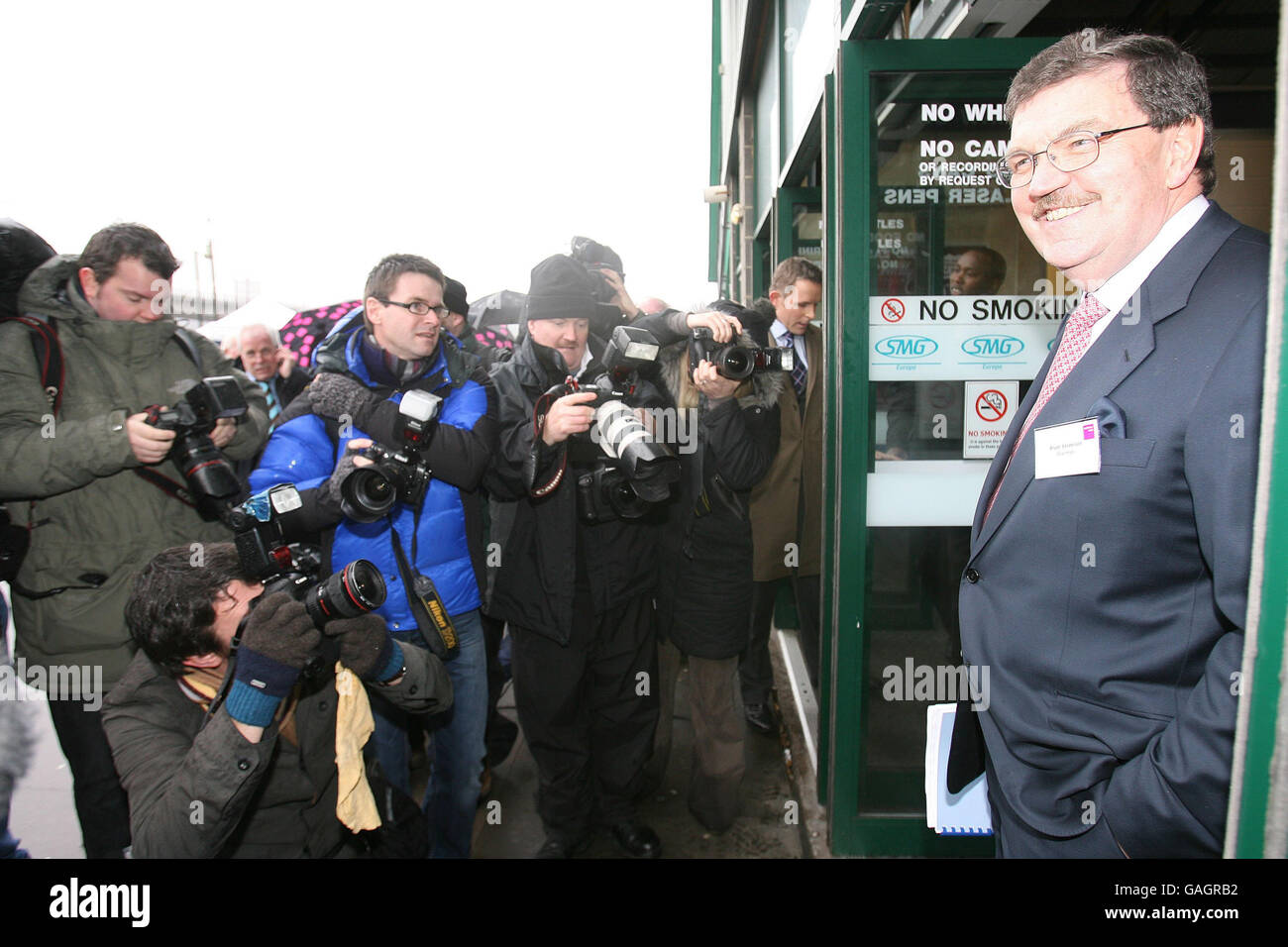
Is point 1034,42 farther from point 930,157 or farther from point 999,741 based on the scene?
point 999,741

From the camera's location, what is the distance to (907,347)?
248 centimetres

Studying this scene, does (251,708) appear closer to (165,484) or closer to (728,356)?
(165,484)

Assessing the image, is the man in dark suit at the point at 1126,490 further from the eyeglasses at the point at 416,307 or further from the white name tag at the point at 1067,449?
the eyeglasses at the point at 416,307

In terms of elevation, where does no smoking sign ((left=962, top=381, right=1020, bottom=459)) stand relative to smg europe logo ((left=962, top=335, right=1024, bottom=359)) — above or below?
below

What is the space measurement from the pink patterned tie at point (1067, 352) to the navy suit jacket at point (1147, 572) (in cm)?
10

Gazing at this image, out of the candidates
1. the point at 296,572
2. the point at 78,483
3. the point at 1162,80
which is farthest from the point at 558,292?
the point at 1162,80

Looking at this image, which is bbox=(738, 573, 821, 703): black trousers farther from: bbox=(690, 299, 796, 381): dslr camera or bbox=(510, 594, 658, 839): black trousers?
bbox=(690, 299, 796, 381): dslr camera

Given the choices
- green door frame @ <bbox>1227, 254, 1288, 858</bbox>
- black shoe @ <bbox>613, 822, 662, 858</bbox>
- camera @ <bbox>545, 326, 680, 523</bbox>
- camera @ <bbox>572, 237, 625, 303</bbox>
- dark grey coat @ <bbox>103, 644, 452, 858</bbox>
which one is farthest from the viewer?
camera @ <bbox>572, 237, 625, 303</bbox>


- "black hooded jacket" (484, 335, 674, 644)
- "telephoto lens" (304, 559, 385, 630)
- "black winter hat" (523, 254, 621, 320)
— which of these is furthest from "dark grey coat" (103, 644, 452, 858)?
"black winter hat" (523, 254, 621, 320)

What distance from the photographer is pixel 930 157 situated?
7.83 ft

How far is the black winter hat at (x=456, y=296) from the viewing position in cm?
345

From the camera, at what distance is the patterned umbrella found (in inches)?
157

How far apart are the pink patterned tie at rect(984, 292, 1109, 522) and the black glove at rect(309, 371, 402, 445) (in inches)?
66.3
